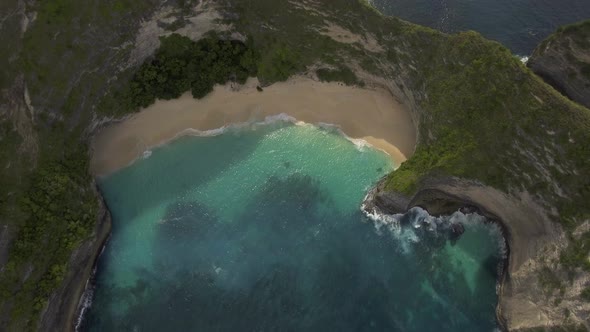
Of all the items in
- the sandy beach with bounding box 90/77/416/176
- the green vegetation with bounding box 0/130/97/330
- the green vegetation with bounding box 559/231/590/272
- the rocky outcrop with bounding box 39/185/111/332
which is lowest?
the rocky outcrop with bounding box 39/185/111/332

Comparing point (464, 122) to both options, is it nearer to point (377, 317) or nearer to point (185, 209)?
point (377, 317)

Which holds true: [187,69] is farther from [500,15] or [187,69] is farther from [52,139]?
[500,15]

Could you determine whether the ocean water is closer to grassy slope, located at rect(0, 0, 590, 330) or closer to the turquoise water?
grassy slope, located at rect(0, 0, 590, 330)

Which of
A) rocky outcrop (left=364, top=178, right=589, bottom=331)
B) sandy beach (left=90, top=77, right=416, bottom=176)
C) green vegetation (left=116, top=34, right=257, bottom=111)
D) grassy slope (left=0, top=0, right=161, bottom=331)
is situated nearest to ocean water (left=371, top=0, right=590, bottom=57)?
sandy beach (left=90, top=77, right=416, bottom=176)

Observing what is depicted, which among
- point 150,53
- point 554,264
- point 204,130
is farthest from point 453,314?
point 150,53

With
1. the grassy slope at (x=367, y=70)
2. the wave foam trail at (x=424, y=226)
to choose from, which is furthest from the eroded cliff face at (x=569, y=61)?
the wave foam trail at (x=424, y=226)

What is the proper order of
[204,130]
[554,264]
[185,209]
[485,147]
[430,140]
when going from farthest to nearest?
[204,130] → [185,209] → [430,140] → [485,147] → [554,264]
